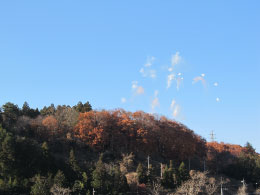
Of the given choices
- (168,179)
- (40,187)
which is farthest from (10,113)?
(168,179)

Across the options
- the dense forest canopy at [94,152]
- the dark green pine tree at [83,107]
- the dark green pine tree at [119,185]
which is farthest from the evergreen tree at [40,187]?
the dark green pine tree at [83,107]

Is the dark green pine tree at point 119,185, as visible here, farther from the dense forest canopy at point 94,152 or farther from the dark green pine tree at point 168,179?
the dark green pine tree at point 168,179

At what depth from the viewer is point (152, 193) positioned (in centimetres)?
3788

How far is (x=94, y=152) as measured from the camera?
50.2 meters

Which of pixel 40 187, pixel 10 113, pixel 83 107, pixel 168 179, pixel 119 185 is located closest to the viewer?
pixel 40 187

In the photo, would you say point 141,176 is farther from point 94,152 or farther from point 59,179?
point 59,179

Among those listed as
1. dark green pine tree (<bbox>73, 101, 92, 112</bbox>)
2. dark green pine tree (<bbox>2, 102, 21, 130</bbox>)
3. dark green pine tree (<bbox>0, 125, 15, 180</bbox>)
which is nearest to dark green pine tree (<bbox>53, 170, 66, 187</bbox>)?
dark green pine tree (<bbox>0, 125, 15, 180</bbox>)

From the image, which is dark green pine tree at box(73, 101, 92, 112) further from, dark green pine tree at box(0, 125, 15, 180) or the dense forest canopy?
dark green pine tree at box(0, 125, 15, 180)

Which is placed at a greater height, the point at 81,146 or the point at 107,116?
the point at 107,116

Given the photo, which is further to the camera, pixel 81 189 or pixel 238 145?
pixel 238 145

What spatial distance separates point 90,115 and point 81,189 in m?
15.9

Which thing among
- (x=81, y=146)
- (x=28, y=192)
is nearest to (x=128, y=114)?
(x=81, y=146)

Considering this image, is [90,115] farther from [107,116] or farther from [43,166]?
[43,166]

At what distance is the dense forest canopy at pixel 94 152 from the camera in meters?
35.0
